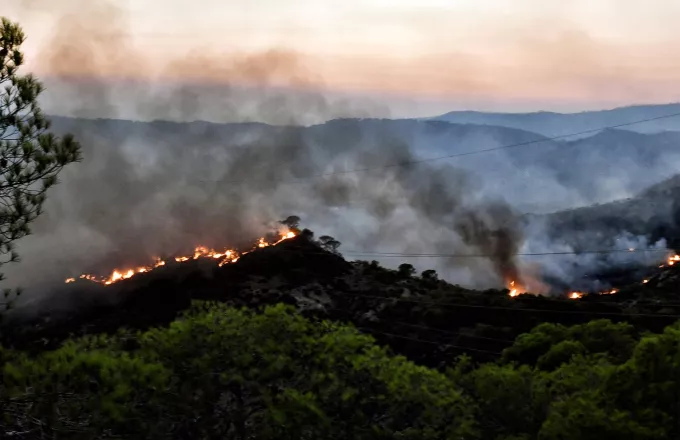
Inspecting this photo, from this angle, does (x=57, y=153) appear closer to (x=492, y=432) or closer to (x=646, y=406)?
(x=492, y=432)

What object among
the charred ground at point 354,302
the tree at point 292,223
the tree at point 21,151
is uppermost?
the tree at point 292,223

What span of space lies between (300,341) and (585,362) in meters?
7.99

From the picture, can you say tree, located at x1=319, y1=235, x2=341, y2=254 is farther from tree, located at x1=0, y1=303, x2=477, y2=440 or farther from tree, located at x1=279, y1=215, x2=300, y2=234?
tree, located at x1=0, y1=303, x2=477, y2=440

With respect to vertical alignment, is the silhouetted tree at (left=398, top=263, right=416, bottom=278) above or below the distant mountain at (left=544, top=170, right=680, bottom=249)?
below

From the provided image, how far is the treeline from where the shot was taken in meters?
8.48

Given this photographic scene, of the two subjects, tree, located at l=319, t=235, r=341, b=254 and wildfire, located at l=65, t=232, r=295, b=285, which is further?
tree, located at l=319, t=235, r=341, b=254

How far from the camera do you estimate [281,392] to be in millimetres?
9875

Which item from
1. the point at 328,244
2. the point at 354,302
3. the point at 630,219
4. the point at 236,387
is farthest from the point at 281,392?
the point at 630,219

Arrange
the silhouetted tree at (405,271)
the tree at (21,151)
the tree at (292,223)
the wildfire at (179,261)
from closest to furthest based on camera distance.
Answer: the tree at (21,151) < the wildfire at (179,261) < the silhouetted tree at (405,271) < the tree at (292,223)

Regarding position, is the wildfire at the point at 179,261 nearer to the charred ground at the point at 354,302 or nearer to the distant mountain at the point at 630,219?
the charred ground at the point at 354,302

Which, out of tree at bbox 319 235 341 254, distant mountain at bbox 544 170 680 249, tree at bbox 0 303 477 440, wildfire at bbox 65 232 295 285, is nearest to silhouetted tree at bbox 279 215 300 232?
tree at bbox 319 235 341 254

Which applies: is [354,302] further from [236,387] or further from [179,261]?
[236,387]

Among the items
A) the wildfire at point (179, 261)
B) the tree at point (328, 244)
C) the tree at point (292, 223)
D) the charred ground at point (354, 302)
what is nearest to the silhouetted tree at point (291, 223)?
the tree at point (292, 223)

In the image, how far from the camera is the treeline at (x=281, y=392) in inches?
334
